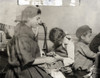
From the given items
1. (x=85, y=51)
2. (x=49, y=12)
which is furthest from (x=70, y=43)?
(x=49, y=12)

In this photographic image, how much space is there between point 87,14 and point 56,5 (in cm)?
19

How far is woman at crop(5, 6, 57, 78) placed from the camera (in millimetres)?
1232

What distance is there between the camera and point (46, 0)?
1301 mm

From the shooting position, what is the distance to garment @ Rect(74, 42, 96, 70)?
130cm

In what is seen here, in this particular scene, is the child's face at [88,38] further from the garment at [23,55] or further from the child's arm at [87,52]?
the garment at [23,55]

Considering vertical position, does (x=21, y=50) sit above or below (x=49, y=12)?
below

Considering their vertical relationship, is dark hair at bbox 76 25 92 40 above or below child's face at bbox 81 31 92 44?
above

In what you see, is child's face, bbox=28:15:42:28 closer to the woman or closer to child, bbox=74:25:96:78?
the woman

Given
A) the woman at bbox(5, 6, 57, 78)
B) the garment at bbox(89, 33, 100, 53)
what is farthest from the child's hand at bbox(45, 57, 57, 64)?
the garment at bbox(89, 33, 100, 53)

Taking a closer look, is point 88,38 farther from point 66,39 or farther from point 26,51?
point 26,51

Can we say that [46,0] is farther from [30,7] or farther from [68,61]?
[68,61]

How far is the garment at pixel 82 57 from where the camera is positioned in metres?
1.30

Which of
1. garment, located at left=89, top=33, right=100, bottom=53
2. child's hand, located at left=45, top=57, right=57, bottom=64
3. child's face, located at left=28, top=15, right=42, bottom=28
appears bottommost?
child's hand, located at left=45, top=57, right=57, bottom=64

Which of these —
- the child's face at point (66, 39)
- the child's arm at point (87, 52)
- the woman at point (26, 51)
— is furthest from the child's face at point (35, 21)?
the child's arm at point (87, 52)
